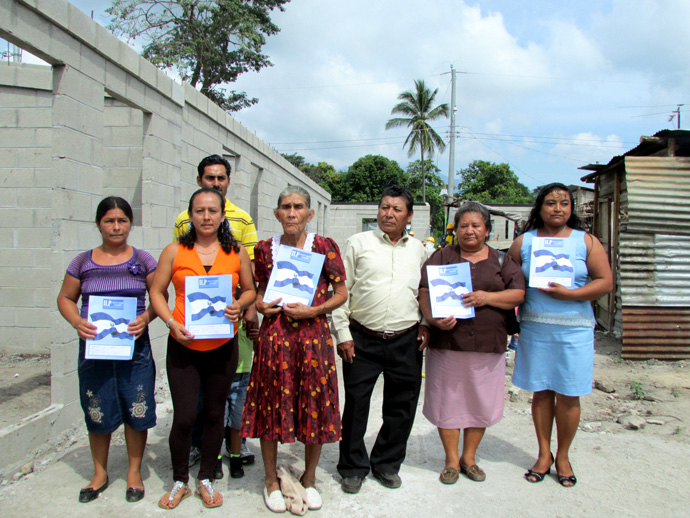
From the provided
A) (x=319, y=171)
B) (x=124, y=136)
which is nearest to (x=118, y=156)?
(x=124, y=136)

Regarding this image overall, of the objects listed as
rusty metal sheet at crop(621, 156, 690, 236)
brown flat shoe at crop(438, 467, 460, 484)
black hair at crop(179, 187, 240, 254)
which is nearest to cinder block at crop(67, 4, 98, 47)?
black hair at crop(179, 187, 240, 254)

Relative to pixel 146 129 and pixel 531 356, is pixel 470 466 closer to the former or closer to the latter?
pixel 531 356

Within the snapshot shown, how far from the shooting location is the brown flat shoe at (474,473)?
3.15 m

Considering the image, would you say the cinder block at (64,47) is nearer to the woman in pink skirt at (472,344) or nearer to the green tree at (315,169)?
the woman in pink skirt at (472,344)

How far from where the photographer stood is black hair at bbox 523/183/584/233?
3.17 m

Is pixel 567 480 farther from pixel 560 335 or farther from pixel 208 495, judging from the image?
pixel 208 495

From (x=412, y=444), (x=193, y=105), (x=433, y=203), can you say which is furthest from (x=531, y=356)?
(x=433, y=203)

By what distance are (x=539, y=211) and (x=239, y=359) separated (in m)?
2.26

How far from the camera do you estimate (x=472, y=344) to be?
3049 millimetres

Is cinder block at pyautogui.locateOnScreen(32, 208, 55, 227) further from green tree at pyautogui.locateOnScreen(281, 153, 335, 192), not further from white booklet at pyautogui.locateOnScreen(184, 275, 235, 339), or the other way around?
green tree at pyautogui.locateOnScreen(281, 153, 335, 192)

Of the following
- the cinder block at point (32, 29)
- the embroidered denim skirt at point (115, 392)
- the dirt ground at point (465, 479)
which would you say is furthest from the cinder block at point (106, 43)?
the dirt ground at point (465, 479)

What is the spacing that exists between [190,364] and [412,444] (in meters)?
1.95

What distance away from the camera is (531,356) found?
3.20 m

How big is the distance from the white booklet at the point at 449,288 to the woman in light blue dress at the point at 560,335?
51 centimetres
